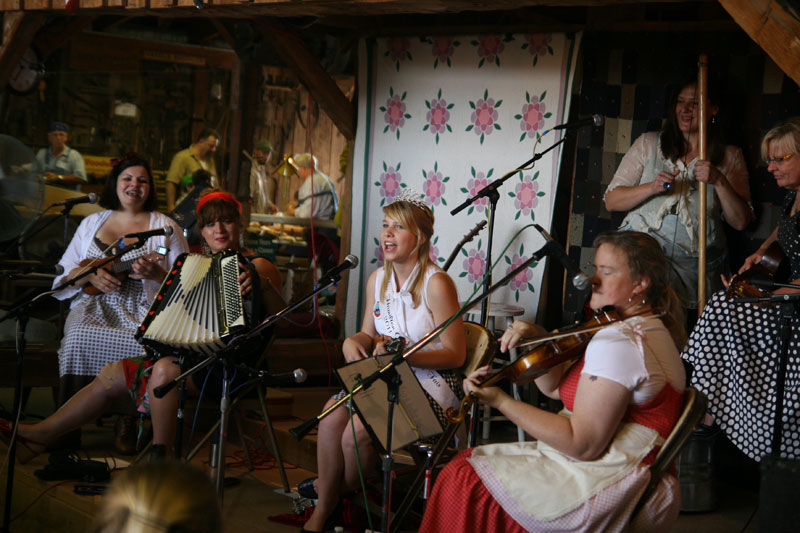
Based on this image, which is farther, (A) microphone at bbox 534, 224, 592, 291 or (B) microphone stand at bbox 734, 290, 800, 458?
(B) microphone stand at bbox 734, 290, 800, 458

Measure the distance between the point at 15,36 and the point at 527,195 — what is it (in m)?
3.30

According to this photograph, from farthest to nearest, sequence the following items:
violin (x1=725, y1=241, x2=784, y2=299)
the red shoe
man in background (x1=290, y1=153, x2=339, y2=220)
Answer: man in background (x1=290, y1=153, x2=339, y2=220), the red shoe, violin (x1=725, y1=241, x2=784, y2=299)

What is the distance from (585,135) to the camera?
4754mm

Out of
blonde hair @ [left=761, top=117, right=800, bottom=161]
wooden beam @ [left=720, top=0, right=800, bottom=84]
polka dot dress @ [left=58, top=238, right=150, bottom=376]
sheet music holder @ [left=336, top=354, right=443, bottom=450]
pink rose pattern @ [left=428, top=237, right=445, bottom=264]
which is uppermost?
wooden beam @ [left=720, top=0, right=800, bottom=84]

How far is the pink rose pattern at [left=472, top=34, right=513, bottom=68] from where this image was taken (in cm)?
502

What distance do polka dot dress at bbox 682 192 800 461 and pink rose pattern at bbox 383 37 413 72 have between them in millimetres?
2708

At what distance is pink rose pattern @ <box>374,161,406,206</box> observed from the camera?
5.50 metres

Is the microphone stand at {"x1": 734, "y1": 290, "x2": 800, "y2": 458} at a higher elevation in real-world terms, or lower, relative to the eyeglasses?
lower

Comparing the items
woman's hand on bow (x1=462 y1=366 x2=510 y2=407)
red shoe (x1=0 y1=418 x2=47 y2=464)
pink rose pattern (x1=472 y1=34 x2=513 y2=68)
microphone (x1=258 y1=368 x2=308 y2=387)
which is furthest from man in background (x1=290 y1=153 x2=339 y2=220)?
woman's hand on bow (x1=462 y1=366 x2=510 y2=407)

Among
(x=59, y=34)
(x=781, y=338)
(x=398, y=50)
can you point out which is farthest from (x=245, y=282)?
(x=59, y=34)

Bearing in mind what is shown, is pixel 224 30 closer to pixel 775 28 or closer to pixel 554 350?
pixel 775 28

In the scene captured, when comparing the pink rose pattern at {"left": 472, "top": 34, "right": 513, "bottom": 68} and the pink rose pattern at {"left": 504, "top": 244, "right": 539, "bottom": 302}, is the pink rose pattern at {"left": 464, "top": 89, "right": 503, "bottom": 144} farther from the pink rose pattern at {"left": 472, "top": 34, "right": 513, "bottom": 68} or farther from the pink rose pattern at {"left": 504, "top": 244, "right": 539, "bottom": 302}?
the pink rose pattern at {"left": 504, "top": 244, "right": 539, "bottom": 302}

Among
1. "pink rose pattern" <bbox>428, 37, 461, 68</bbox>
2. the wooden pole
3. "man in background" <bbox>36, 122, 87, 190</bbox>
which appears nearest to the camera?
the wooden pole

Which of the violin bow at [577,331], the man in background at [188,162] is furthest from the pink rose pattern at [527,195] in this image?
the man in background at [188,162]
